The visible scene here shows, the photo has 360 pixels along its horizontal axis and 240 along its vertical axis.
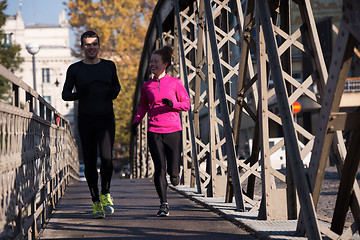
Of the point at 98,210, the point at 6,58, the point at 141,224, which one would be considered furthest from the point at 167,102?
the point at 6,58

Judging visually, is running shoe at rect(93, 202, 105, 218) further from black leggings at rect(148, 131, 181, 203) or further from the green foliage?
the green foliage

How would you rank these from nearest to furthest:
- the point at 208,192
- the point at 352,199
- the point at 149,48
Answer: the point at 352,199
the point at 208,192
the point at 149,48

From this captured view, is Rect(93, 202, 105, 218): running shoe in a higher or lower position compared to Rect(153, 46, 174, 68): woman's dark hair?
lower

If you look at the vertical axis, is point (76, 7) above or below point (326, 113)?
above

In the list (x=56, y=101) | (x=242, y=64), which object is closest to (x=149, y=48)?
(x=242, y=64)

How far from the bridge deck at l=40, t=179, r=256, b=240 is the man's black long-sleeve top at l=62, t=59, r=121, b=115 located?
3.82ft

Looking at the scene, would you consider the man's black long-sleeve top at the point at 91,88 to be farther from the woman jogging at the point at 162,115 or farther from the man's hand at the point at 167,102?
the man's hand at the point at 167,102

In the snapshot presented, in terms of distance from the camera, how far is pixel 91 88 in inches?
301

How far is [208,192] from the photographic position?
10133mm

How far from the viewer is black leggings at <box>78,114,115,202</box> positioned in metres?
7.68

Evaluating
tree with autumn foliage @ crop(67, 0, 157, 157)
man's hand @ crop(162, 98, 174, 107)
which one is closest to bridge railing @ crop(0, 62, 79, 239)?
man's hand @ crop(162, 98, 174, 107)

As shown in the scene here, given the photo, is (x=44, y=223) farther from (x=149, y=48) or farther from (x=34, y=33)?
(x=34, y=33)

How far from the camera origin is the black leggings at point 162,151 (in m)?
7.77

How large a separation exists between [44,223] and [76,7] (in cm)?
4590
